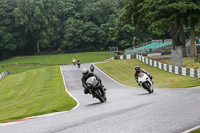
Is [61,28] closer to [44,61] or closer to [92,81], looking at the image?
[44,61]

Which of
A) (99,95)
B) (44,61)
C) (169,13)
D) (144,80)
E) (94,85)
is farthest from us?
(44,61)

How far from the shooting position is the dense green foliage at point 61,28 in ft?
297

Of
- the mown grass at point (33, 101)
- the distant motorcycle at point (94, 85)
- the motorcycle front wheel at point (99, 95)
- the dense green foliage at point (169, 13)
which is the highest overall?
the dense green foliage at point (169, 13)

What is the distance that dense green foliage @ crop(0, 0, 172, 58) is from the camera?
9056cm

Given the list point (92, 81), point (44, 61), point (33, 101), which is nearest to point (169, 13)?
point (33, 101)

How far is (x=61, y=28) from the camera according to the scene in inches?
3871

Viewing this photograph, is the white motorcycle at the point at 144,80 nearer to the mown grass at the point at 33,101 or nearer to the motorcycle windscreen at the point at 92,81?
the motorcycle windscreen at the point at 92,81

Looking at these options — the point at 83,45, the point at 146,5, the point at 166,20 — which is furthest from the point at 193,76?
the point at 83,45

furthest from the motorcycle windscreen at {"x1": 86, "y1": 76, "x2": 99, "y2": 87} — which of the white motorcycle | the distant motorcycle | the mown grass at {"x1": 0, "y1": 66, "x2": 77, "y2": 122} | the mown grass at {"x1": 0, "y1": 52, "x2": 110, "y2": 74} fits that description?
the mown grass at {"x1": 0, "y1": 52, "x2": 110, "y2": 74}

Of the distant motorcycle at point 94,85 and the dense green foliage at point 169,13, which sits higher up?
the dense green foliage at point 169,13

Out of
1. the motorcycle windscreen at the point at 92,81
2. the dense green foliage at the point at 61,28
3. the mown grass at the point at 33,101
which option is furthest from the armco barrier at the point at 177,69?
the dense green foliage at the point at 61,28

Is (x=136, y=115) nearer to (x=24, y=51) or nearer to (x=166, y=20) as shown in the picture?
(x=166, y=20)

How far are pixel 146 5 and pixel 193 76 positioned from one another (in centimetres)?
1917

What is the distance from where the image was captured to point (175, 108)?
9312mm
